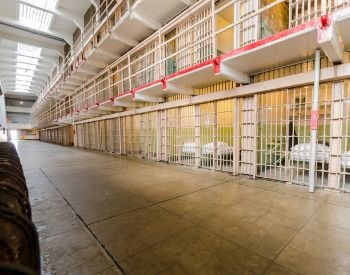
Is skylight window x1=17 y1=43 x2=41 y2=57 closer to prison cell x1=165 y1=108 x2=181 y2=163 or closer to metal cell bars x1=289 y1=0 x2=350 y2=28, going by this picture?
prison cell x1=165 y1=108 x2=181 y2=163

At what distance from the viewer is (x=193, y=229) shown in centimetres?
266

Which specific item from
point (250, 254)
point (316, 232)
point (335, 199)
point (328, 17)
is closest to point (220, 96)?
point (328, 17)

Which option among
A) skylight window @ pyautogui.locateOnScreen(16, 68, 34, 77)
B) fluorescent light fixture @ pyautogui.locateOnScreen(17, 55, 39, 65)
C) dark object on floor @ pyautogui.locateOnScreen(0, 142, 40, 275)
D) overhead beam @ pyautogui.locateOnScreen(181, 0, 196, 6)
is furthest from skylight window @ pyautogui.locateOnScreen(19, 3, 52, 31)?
dark object on floor @ pyautogui.locateOnScreen(0, 142, 40, 275)

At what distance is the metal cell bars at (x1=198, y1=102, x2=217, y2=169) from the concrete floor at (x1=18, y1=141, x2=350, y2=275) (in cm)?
202

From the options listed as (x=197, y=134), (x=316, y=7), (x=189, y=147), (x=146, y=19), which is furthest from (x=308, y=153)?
(x=146, y=19)

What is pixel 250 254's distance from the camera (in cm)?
212

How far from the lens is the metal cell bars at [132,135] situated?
1041 cm

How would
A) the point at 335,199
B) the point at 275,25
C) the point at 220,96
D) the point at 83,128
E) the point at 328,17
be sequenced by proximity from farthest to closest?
the point at 83,128 < the point at 275,25 < the point at 220,96 < the point at 335,199 < the point at 328,17

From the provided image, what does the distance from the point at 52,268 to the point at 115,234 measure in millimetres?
756

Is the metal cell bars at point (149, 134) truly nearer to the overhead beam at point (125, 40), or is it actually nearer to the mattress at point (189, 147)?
the mattress at point (189, 147)

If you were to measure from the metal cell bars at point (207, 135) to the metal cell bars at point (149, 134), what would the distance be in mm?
→ 2897

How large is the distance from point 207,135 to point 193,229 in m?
4.40

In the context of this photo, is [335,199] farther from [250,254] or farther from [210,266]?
[210,266]

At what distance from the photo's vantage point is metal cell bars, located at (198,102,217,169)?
6480 millimetres
